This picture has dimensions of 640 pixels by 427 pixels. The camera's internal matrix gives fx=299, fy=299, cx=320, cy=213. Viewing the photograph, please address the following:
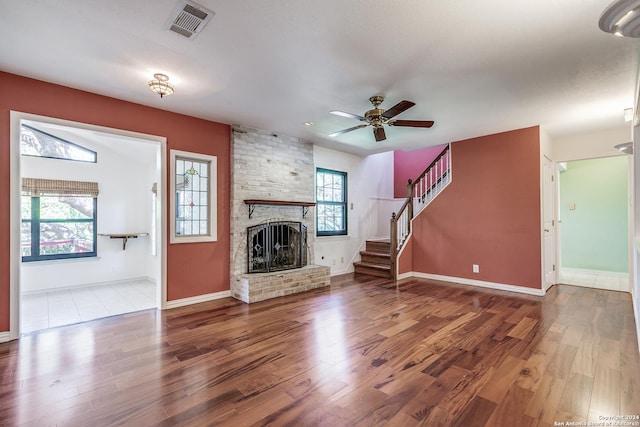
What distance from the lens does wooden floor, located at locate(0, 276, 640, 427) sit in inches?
74.8

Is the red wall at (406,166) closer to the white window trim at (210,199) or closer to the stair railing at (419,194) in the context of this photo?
the stair railing at (419,194)

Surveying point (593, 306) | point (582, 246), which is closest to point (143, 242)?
point (593, 306)

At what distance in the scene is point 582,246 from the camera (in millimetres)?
6543

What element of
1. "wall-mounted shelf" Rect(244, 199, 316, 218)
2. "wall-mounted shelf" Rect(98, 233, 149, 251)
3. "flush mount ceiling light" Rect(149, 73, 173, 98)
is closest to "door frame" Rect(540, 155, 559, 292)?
"wall-mounted shelf" Rect(244, 199, 316, 218)

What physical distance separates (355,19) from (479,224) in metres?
4.42

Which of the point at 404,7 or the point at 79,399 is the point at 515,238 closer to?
the point at 404,7

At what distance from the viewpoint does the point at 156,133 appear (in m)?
4.01

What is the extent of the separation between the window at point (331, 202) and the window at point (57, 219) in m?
4.34

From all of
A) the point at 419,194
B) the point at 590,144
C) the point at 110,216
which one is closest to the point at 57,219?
the point at 110,216

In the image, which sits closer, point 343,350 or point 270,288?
point 343,350

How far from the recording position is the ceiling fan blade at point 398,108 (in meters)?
3.00

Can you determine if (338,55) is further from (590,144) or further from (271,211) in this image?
(590,144)

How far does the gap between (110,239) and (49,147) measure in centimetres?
192

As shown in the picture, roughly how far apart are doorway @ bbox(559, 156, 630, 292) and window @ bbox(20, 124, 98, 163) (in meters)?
9.37
